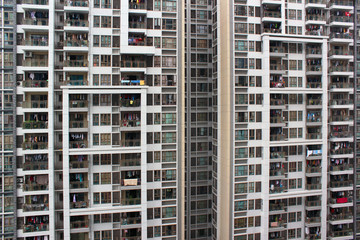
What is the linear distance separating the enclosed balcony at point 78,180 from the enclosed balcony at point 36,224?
170 inches

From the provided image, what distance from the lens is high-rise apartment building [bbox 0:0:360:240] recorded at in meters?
23.5

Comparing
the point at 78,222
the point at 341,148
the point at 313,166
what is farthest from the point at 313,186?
the point at 78,222

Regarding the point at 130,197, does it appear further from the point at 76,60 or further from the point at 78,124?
the point at 76,60

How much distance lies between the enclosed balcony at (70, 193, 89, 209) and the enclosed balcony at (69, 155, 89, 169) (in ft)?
9.92

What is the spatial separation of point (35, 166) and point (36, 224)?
227 inches

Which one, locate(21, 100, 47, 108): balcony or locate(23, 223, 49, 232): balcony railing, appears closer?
locate(23, 223, 49, 232): balcony railing

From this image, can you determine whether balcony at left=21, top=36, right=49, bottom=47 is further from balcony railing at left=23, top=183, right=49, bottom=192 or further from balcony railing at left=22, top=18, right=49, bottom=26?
balcony railing at left=23, top=183, right=49, bottom=192

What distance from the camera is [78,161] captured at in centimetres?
2427

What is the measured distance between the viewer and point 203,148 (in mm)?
29828

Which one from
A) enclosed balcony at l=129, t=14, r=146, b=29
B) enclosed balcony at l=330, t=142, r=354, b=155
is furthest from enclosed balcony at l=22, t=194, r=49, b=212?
enclosed balcony at l=330, t=142, r=354, b=155

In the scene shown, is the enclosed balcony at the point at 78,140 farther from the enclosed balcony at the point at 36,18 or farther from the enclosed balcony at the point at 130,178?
the enclosed balcony at the point at 36,18

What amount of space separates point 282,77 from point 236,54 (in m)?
6.04

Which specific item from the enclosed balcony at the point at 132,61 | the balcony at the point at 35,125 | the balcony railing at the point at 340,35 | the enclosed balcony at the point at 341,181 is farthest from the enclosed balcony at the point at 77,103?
the enclosed balcony at the point at 341,181

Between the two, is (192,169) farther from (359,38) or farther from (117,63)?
(359,38)
